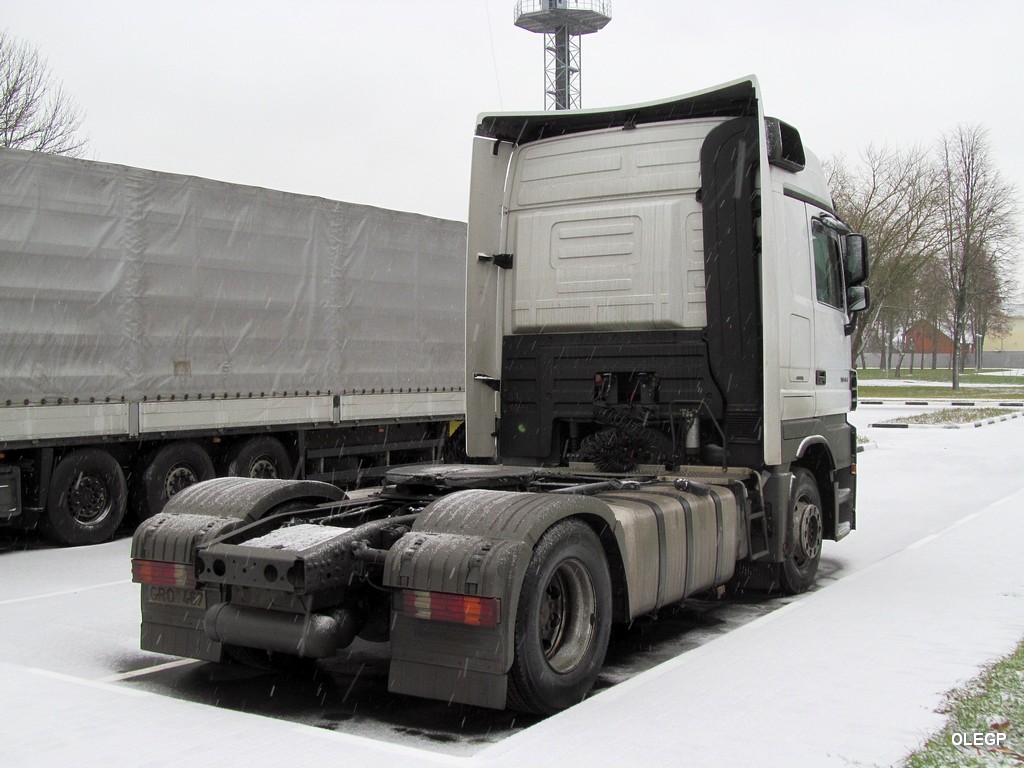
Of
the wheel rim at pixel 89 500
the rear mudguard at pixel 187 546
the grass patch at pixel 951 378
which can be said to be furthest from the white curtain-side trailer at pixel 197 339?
the grass patch at pixel 951 378

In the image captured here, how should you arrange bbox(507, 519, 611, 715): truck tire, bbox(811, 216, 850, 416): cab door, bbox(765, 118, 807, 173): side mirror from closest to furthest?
bbox(507, 519, 611, 715): truck tire
bbox(765, 118, 807, 173): side mirror
bbox(811, 216, 850, 416): cab door

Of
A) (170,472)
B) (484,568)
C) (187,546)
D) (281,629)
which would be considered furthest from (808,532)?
(170,472)

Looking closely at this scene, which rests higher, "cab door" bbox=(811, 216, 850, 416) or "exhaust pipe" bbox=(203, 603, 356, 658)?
"cab door" bbox=(811, 216, 850, 416)

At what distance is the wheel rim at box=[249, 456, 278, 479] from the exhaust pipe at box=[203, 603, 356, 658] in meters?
7.75

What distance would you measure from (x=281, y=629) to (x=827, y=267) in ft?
18.5

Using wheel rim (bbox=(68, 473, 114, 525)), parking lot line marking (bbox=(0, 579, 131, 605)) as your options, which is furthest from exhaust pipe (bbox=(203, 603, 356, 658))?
wheel rim (bbox=(68, 473, 114, 525))

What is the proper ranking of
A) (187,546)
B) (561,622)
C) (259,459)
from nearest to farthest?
(561,622) → (187,546) → (259,459)

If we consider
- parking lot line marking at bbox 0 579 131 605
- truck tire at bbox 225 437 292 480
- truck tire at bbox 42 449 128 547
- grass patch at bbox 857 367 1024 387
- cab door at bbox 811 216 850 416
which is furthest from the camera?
grass patch at bbox 857 367 1024 387

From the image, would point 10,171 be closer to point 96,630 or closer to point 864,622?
point 96,630

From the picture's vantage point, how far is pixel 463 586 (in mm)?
4898

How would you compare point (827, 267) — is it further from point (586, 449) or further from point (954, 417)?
point (954, 417)

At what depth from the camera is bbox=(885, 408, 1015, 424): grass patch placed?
2892cm

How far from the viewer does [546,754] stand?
4.39m

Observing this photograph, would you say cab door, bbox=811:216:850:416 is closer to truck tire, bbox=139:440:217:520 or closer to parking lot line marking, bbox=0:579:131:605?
parking lot line marking, bbox=0:579:131:605
